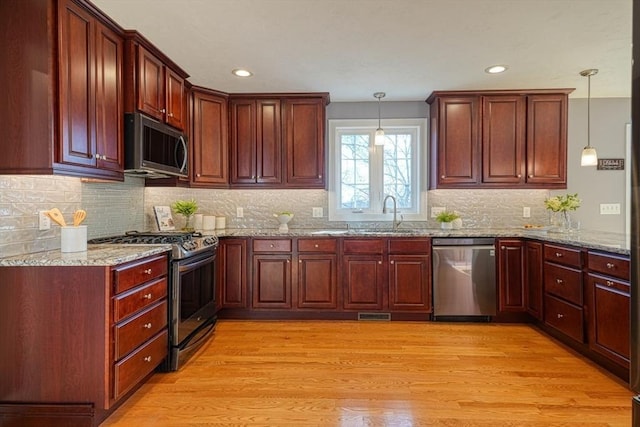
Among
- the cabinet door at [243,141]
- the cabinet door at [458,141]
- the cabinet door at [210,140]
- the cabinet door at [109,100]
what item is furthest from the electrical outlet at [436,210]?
the cabinet door at [109,100]

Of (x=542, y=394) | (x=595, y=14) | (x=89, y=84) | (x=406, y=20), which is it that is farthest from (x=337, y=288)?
(x=595, y=14)

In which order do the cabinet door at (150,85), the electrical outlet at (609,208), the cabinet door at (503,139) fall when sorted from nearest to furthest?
the cabinet door at (150,85) < the cabinet door at (503,139) < the electrical outlet at (609,208)

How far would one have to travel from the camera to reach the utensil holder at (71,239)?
2064mm

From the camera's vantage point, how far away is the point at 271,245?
3555 millimetres

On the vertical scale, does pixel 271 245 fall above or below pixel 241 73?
below

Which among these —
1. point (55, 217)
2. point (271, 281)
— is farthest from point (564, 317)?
point (55, 217)

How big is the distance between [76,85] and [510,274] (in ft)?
12.5

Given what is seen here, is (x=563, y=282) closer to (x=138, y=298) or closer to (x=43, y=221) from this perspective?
(x=138, y=298)

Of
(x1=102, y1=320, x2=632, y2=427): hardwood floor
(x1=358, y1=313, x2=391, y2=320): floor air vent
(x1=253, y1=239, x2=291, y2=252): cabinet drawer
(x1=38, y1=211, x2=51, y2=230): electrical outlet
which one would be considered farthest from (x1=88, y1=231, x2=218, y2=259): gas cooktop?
Result: (x1=358, y1=313, x2=391, y2=320): floor air vent

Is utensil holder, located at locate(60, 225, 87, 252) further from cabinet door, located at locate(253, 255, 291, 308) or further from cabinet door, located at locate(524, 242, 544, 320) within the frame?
cabinet door, located at locate(524, 242, 544, 320)

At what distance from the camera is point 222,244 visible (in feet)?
11.6

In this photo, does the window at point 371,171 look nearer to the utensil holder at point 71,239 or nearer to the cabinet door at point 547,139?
the cabinet door at point 547,139

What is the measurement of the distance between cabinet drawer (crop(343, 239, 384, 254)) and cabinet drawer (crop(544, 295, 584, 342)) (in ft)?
4.97

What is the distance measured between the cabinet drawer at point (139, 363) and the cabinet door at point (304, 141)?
205 centimetres
